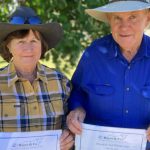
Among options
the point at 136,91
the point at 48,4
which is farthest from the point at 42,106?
the point at 48,4

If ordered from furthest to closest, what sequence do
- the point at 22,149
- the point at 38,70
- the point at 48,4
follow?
the point at 48,4 < the point at 38,70 < the point at 22,149

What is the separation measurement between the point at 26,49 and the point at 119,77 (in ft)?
2.16

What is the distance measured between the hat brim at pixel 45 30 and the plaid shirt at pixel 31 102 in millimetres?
207

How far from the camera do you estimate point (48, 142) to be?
325 centimetres

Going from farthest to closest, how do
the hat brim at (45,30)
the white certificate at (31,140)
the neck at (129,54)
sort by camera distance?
the neck at (129,54), the hat brim at (45,30), the white certificate at (31,140)

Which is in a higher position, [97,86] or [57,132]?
[97,86]

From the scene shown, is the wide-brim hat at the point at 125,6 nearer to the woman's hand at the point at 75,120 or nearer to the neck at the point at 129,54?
the neck at the point at 129,54

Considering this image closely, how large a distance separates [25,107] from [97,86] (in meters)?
0.52

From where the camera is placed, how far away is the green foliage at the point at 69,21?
4832mm

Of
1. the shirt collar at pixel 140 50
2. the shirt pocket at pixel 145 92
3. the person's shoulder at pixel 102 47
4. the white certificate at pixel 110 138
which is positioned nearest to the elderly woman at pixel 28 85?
the white certificate at pixel 110 138

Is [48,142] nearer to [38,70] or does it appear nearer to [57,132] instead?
[57,132]

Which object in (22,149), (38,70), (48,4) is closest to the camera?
(22,149)

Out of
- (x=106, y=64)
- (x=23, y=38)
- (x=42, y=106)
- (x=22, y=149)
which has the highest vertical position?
(x=23, y=38)

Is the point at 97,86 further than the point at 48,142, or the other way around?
the point at 97,86
